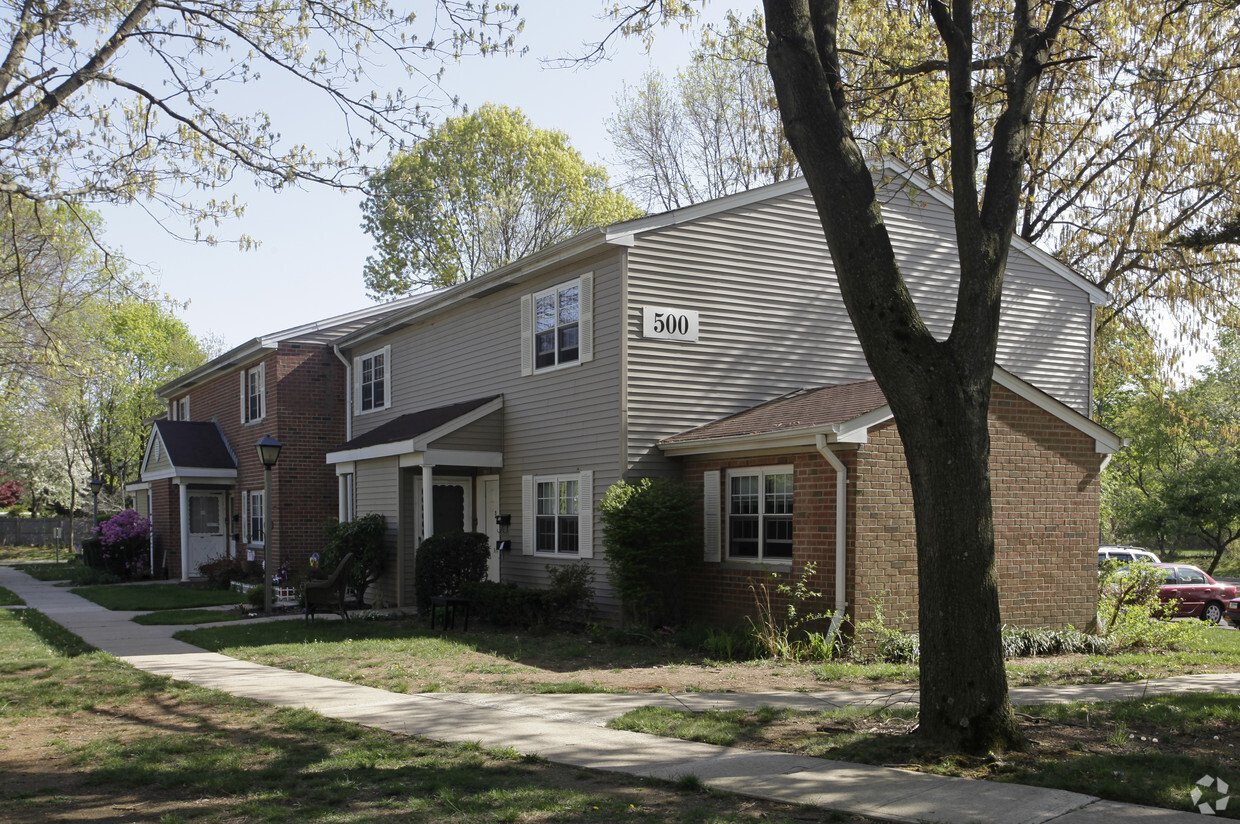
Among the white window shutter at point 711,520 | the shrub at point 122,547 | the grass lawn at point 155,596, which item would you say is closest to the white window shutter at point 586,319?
the white window shutter at point 711,520

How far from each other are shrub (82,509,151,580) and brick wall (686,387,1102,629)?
67.8 ft

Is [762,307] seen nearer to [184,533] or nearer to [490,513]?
[490,513]

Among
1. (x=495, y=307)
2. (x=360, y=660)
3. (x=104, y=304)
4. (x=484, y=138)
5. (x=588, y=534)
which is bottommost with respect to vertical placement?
(x=360, y=660)

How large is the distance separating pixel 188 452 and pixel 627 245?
17023 mm

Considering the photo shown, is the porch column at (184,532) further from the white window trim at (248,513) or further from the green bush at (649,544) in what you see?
the green bush at (649,544)

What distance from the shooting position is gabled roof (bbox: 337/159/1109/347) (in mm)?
14695

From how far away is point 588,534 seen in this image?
1533cm

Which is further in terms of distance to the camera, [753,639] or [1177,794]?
[753,639]

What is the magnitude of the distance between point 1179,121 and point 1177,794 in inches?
542

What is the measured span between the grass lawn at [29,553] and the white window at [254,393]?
66.5 feet

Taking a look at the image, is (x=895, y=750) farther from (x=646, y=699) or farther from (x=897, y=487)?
(x=897, y=487)

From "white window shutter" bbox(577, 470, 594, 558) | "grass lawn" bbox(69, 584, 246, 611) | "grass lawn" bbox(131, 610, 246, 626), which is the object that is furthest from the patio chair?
→ "grass lawn" bbox(69, 584, 246, 611)

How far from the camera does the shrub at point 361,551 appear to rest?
18859 mm

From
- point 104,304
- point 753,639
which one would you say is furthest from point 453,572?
point 104,304
